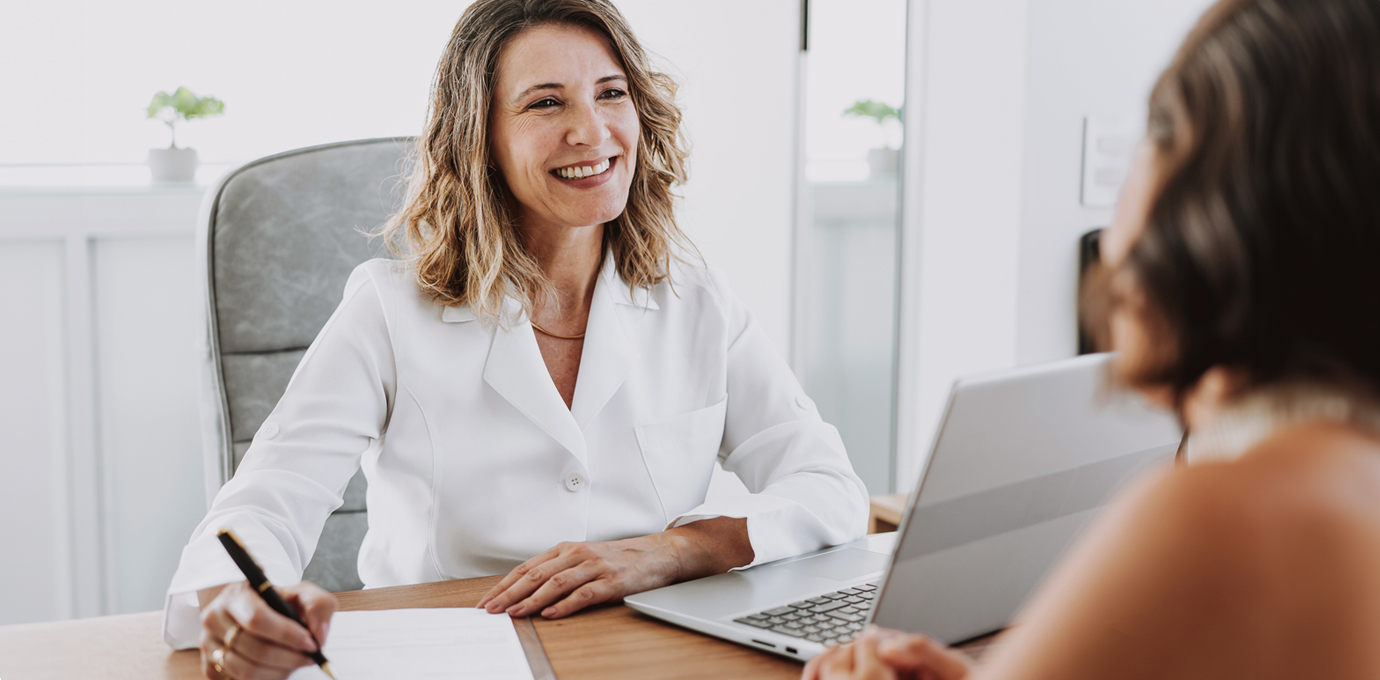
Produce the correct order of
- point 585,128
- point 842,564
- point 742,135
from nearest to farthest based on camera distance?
point 842,564
point 585,128
point 742,135

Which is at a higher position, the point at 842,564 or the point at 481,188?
the point at 481,188

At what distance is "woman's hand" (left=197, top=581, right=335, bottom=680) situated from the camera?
2.62 feet

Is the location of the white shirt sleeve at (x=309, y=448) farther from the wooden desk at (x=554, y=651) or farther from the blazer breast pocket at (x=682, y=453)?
the blazer breast pocket at (x=682, y=453)

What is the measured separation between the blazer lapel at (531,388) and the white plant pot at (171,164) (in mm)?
1177

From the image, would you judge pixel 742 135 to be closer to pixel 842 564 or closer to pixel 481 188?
pixel 481 188

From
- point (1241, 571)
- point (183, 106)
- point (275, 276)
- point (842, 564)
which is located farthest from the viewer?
point (183, 106)

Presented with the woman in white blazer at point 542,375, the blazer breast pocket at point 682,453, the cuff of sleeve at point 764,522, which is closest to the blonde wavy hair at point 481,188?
the woman in white blazer at point 542,375

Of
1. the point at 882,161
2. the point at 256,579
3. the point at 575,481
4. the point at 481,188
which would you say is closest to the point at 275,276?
the point at 481,188

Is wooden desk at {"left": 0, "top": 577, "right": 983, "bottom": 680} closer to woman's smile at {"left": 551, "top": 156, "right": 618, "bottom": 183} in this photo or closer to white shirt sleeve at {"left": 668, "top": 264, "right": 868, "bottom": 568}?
white shirt sleeve at {"left": 668, "top": 264, "right": 868, "bottom": 568}

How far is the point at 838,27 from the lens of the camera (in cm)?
263

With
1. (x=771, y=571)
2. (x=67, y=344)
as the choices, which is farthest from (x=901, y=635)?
(x=67, y=344)

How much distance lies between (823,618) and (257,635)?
1.54 ft

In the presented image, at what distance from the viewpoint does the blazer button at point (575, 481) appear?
1.27m

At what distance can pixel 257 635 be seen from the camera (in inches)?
31.5
